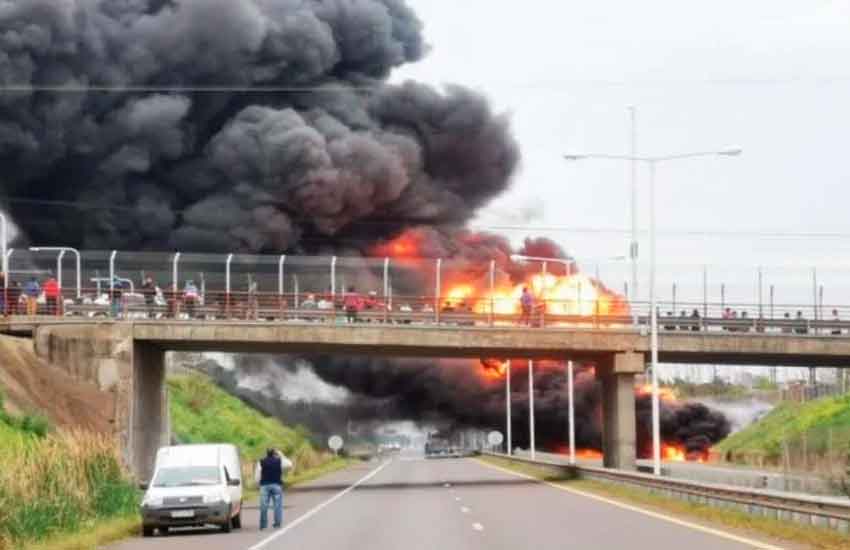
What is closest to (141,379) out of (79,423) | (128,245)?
(79,423)

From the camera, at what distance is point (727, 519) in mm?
34938

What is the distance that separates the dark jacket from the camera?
36.4 meters

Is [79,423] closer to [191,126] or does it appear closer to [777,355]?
[777,355]

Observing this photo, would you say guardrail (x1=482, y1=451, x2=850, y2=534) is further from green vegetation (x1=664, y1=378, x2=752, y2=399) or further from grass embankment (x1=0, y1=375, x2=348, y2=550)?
green vegetation (x1=664, y1=378, x2=752, y2=399)

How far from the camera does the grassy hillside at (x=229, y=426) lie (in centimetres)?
8199

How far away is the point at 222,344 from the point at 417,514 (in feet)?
79.2

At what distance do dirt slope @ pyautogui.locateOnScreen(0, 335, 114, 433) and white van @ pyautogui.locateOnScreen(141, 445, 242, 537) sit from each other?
39.3 feet

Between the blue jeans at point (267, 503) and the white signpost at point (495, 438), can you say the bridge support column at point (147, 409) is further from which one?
the white signpost at point (495, 438)

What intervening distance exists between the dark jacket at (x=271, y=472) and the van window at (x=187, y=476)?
1042 millimetres

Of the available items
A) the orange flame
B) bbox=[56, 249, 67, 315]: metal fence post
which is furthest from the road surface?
the orange flame

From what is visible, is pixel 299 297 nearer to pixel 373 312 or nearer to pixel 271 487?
pixel 373 312

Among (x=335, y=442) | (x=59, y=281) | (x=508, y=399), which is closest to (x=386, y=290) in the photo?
(x=59, y=281)

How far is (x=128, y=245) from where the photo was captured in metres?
93.4

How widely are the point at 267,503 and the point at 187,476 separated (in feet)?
6.97
